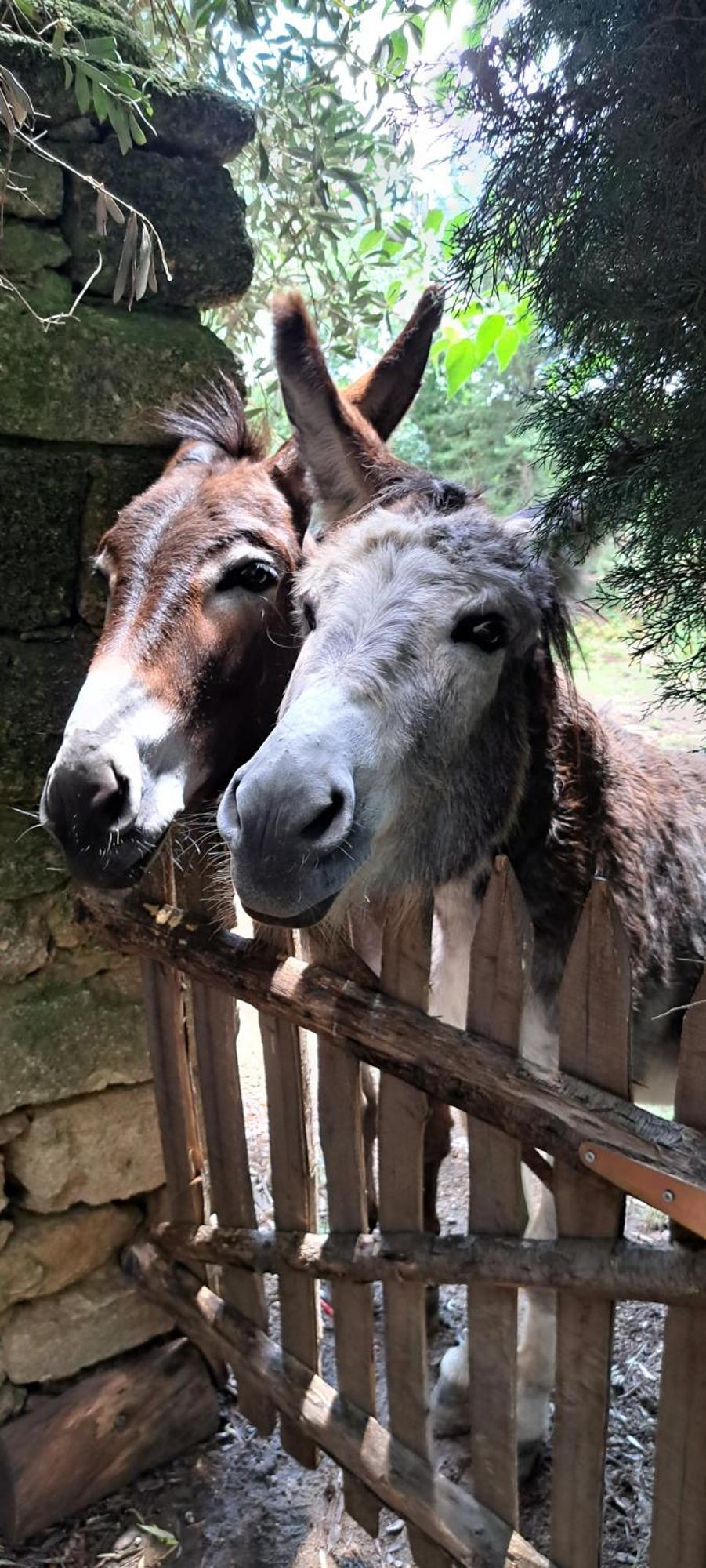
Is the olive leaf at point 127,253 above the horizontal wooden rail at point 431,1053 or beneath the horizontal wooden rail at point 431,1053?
above

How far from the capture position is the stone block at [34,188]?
2082 mm

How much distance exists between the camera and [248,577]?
1.99m

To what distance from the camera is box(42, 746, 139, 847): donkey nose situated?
5.47ft

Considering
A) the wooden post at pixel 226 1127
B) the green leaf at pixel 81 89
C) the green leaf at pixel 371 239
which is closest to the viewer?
the green leaf at pixel 81 89

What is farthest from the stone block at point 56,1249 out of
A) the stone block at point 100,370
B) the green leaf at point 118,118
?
the green leaf at point 118,118

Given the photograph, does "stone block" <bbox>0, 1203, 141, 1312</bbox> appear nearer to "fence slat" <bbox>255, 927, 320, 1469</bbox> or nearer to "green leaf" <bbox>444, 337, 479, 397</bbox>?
"fence slat" <bbox>255, 927, 320, 1469</bbox>

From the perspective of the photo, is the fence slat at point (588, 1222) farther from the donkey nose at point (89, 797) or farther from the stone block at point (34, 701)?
the stone block at point (34, 701)

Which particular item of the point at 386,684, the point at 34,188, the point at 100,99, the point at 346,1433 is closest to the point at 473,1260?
the point at 346,1433

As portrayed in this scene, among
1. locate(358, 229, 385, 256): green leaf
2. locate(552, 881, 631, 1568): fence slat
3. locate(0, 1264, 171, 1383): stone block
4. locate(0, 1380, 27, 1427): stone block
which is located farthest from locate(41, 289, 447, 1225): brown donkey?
locate(0, 1380, 27, 1427): stone block

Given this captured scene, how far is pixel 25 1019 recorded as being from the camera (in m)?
2.39

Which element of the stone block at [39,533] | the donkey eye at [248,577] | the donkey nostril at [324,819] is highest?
the stone block at [39,533]

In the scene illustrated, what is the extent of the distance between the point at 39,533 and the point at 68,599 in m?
0.17

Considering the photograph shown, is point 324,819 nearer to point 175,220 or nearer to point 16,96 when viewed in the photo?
point 16,96

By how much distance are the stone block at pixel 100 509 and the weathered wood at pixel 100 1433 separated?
6.84ft
